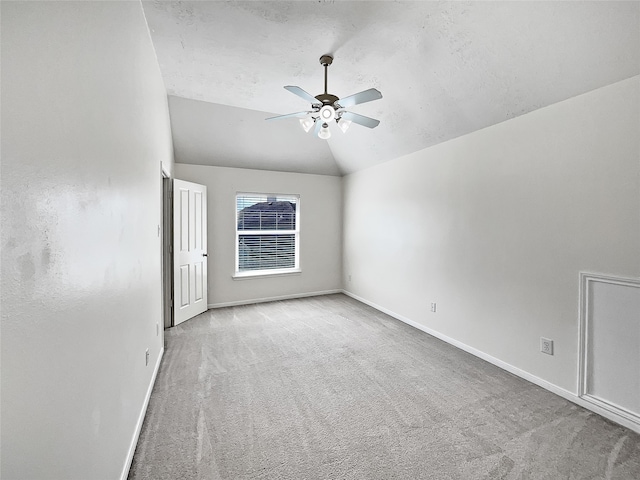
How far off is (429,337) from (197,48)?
403 cm

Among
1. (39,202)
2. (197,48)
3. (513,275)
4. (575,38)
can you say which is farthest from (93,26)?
(513,275)

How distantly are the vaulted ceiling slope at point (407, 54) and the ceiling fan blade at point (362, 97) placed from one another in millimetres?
586

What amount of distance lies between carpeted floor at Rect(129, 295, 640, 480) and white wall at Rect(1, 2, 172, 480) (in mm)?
519

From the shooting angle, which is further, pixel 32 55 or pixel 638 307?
pixel 638 307

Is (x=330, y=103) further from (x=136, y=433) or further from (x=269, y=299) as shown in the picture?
(x=269, y=299)

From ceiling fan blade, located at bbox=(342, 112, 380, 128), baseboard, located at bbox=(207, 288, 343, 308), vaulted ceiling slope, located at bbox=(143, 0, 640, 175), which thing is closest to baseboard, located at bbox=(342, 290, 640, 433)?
baseboard, located at bbox=(207, 288, 343, 308)

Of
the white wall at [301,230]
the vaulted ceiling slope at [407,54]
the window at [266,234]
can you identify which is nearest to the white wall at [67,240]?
the vaulted ceiling slope at [407,54]

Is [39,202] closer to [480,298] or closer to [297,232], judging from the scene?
Answer: [480,298]

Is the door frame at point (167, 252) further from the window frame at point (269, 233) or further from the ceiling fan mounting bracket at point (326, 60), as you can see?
the ceiling fan mounting bracket at point (326, 60)

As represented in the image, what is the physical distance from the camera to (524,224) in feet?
8.89

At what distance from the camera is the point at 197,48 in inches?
105

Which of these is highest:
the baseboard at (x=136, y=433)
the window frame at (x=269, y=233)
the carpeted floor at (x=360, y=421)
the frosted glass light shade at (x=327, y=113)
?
the frosted glass light shade at (x=327, y=113)

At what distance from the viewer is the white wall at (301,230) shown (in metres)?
4.92

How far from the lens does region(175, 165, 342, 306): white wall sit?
4918 mm
